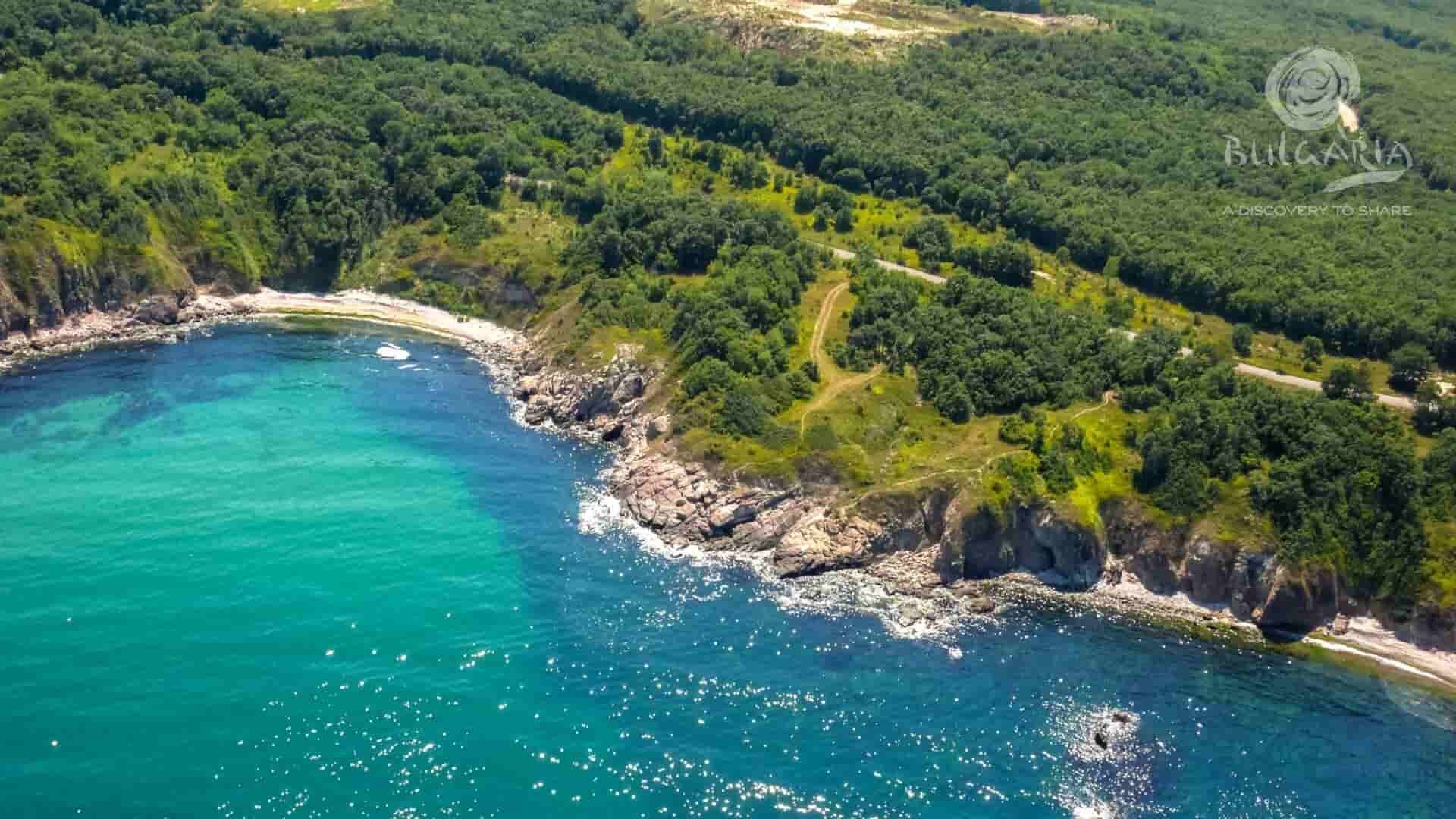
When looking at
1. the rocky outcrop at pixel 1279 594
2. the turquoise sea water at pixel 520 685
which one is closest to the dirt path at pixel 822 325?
the turquoise sea water at pixel 520 685

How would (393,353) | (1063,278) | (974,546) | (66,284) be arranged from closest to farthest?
(974,546) < (66,284) < (393,353) < (1063,278)

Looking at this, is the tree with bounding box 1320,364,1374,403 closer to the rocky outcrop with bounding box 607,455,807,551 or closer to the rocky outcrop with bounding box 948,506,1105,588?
→ the rocky outcrop with bounding box 948,506,1105,588

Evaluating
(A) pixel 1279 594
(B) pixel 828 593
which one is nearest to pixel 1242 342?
(A) pixel 1279 594

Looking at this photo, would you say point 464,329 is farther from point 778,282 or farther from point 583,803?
point 583,803

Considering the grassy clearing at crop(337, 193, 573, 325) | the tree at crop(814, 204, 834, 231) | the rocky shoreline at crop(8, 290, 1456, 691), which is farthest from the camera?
the tree at crop(814, 204, 834, 231)

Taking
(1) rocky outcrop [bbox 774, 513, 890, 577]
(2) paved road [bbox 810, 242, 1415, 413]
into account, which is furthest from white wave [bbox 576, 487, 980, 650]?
(2) paved road [bbox 810, 242, 1415, 413]

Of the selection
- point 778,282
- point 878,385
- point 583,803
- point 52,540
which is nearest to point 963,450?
point 878,385

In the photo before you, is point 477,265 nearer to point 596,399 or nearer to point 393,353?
point 393,353
